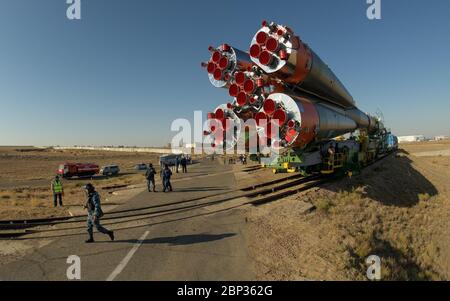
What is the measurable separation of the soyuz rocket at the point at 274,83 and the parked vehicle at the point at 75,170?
28567 millimetres

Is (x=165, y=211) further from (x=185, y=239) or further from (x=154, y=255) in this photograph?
(x=154, y=255)

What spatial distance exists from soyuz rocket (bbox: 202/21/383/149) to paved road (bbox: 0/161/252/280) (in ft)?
13.0

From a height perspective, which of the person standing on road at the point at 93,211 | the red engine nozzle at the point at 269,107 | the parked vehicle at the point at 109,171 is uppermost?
the red engine nozzle at the point at 269,107

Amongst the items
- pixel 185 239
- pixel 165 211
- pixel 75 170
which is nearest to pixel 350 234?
pixel 185 239

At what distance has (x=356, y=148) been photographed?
21000 millimetres

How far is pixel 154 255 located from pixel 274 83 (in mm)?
8176

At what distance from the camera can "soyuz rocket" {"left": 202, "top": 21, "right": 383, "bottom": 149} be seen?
10.6m

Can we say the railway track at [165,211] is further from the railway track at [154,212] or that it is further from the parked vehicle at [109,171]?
the parked vehicle at [109,171]

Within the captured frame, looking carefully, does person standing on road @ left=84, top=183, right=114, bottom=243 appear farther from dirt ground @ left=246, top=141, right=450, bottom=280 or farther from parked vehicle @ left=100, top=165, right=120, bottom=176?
parked vehicle @ left=100, top=165, right=120, bottom=176

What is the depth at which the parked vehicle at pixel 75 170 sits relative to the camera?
34594 mm

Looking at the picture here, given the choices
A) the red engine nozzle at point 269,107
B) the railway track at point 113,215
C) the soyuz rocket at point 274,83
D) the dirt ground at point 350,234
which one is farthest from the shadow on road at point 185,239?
the red engine nozzle at point 269,107
